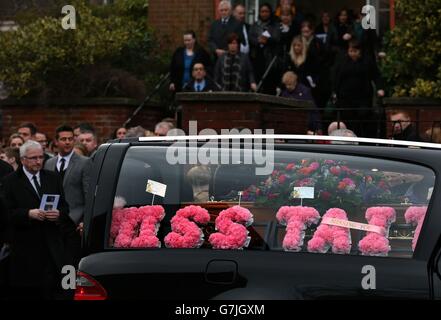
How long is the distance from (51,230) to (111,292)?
15.9 ft

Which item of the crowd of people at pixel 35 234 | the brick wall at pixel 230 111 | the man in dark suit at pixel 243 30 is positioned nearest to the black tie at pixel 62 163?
the crowd of people at pixel 35 234

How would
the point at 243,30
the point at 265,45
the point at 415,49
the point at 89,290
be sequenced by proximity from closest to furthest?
the point at 89,290 < the point at 415,49 < the point at 265,45 < the point at 243,30

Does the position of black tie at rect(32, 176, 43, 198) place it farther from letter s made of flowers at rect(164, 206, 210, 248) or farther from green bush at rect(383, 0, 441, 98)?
green bush at rect(383, 0, 441, 98)

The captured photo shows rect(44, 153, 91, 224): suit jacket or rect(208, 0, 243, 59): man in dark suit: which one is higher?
rect(208, 0, 243, 59): man in dark suit

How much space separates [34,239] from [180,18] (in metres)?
9.92

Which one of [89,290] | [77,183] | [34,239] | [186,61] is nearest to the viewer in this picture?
[89,290]

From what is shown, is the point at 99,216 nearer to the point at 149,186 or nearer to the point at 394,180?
the point at 149,186

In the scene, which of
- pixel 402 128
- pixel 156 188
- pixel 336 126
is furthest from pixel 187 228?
pixel 336 126

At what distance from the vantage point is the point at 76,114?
727 inches

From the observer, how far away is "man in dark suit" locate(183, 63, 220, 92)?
16.9 m

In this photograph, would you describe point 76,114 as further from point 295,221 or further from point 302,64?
point 295,221

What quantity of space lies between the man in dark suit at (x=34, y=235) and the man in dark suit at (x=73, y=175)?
25 centimetres

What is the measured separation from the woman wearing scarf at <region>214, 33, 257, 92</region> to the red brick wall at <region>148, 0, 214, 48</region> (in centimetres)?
333

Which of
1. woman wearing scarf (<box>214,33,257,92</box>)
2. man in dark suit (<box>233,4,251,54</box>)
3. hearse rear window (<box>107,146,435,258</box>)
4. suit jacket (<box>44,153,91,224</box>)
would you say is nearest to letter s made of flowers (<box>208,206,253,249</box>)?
hearse rear window (<box>107,146,435,258</box>)
